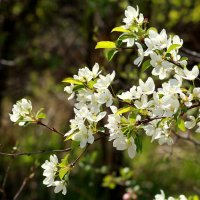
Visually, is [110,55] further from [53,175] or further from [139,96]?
[53,175]

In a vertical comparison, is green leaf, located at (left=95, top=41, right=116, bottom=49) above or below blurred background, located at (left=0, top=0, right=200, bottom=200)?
below

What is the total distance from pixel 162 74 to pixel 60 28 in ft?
14.2

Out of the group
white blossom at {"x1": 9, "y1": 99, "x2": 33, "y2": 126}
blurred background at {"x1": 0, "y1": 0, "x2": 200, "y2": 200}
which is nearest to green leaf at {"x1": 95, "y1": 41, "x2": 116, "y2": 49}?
white blossom at {"x1": 9, "y1": 99, "x2": 33, "y2": 126}

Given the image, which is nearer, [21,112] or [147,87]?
[147,87]

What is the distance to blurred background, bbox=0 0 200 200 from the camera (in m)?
4.11

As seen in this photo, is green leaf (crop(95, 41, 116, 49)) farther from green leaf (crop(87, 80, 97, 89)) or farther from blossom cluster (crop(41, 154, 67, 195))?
blossom cluster (crop(41, 154, 67, 195))

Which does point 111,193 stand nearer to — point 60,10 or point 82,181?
point 82,181

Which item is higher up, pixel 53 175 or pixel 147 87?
pixel 147 87

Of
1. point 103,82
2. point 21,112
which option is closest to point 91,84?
point 103,82

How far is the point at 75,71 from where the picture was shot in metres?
5.61

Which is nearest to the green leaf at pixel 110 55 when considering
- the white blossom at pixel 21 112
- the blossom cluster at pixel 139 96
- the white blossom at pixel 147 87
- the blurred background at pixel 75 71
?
the blossom cluster at pixel 139 96

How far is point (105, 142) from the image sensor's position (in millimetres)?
4617

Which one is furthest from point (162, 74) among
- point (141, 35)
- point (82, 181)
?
point (82, 181)

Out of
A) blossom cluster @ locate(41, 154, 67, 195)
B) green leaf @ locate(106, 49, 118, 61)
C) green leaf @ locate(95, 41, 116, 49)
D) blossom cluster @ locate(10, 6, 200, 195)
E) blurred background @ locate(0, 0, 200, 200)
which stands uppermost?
→ blurred background @ locate(0, 0, 200, 200)
